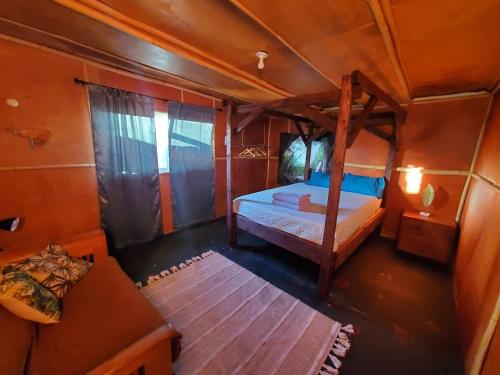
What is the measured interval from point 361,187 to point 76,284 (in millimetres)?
3698

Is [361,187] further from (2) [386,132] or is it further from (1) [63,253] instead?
(1) [63,253]

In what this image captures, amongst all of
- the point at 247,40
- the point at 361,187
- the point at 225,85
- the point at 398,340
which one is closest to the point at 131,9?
the point at 247,40

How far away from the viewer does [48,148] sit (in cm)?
207

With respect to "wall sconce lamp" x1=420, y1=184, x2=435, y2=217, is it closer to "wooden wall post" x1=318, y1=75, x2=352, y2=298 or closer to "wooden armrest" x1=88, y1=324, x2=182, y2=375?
"wooden wall post" x1=318, y1=75, x2=352, y2=298

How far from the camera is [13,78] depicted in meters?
1.82

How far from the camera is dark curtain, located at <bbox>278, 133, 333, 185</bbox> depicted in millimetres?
4000

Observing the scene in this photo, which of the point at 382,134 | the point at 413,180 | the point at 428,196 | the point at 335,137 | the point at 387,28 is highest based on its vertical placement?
the point at 387,28

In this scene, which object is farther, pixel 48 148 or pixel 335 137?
pixel 48 148

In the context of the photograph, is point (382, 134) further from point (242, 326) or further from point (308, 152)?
point (242, 326)

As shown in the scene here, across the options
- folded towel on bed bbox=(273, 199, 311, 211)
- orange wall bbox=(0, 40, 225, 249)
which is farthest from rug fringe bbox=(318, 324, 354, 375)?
orange wall bbox=(0, 40, 225, 249)

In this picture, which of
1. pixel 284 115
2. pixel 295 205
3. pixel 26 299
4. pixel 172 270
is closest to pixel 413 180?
pixel 295 205

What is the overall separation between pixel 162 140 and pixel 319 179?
2851 mm

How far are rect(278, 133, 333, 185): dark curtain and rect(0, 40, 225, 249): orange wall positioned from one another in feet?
10.4

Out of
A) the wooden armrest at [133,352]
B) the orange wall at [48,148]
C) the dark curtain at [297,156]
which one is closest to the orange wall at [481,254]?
the wooden armrest at [133,352]
